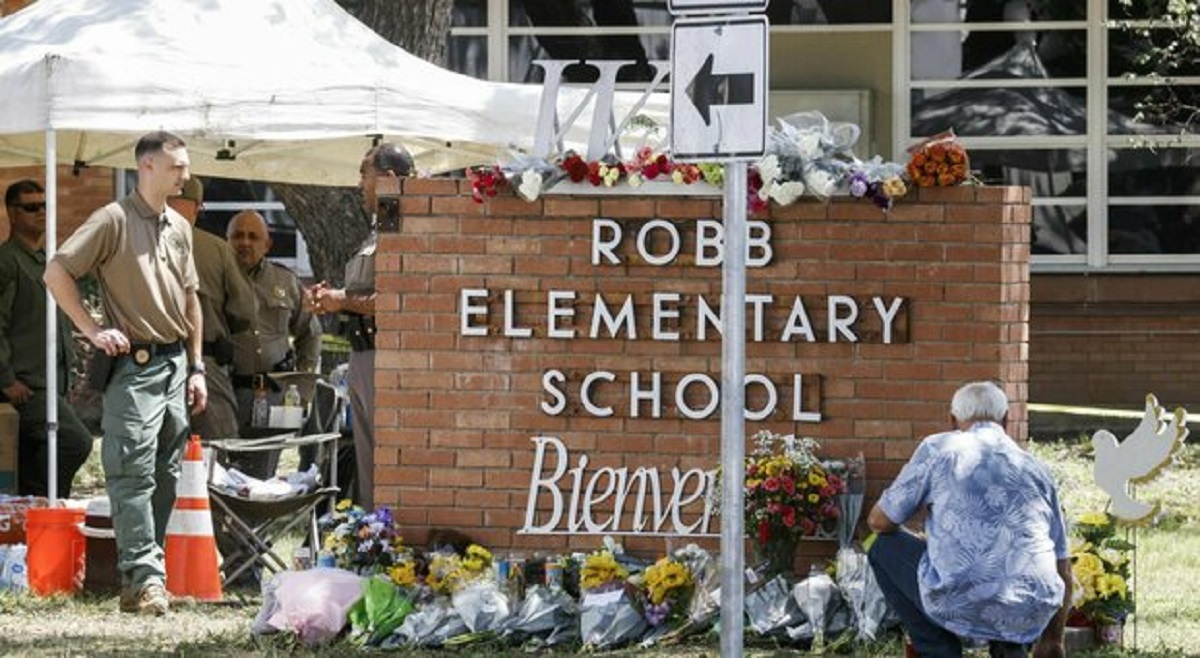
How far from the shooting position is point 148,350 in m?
9.76

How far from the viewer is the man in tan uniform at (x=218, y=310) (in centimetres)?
1197

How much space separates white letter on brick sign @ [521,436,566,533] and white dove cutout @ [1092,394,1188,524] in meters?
2.11

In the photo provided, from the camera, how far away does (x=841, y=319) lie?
30.8ft

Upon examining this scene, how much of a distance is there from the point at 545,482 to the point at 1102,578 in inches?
86.8

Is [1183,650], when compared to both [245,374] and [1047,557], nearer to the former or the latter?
[1047,557]

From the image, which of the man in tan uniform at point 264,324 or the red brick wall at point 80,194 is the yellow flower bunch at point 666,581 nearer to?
the man in tan uniform at point 264,324

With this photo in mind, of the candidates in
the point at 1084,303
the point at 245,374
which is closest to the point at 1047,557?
the point at 245,374

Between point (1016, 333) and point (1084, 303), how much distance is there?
10877 mm

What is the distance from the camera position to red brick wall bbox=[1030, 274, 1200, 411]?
65.6ft

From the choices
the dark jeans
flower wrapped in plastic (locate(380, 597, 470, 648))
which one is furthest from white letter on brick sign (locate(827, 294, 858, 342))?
flower wrapped in plastic (locate(380, 597, 470, 648))

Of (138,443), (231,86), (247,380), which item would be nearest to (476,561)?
(138,443)

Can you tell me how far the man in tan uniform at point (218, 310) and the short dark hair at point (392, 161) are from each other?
6.07 feet

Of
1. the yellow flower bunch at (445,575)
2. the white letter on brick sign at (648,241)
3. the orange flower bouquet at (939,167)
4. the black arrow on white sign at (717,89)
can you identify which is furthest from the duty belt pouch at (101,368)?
the black arrow on white sign at (717,89)

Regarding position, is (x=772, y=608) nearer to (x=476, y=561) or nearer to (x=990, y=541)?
(x=476, y=561)
